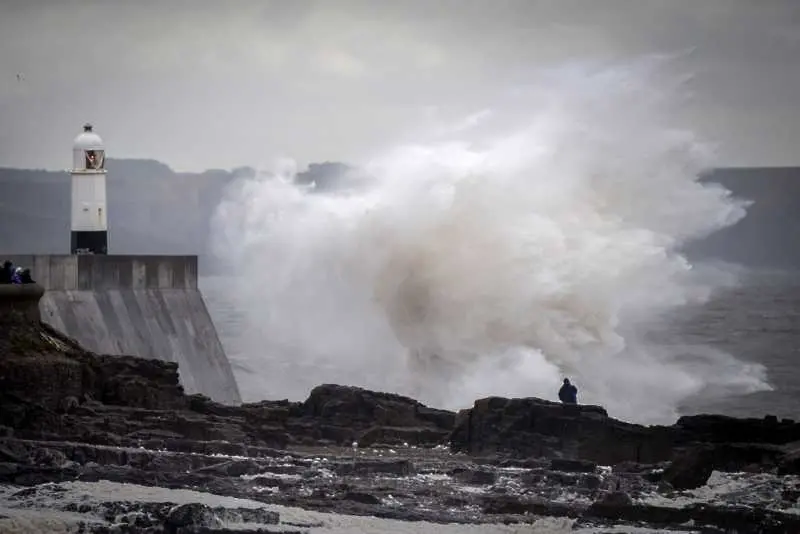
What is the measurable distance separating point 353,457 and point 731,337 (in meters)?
21.5

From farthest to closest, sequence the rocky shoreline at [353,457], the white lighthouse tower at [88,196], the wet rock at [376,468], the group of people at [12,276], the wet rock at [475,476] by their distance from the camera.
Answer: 1. the white lighthouse tower at [88,196]
2. the group of people at [12,276]
3. the wet rock at [376,468]
4. the wet rock at [475,476]
5. the rocky shoreline at [353,457]

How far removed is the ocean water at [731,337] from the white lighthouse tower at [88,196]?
8.07 meters

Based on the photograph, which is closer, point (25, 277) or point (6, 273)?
point (6, 273)

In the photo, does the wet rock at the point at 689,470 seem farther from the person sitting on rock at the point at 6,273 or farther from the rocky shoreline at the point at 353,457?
the person sitting on rock at the point at 6,273

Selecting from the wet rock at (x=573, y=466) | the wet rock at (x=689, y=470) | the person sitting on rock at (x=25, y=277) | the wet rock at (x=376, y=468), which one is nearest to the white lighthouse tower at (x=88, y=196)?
the person sitting on rock at (x=25, y=277)

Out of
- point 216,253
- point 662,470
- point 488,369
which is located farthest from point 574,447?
point 216,253

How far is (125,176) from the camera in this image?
32750mm

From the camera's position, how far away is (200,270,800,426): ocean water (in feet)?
103

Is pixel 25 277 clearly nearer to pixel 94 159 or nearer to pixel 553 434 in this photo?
pixel 94 159

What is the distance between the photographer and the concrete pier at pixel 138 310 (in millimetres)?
21281

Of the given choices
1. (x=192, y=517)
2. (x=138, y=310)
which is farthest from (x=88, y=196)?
(x=192, y=517)

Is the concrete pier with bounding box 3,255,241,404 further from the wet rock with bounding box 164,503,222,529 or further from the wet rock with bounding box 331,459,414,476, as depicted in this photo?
the wet rock with bounding box 164,503,222,529

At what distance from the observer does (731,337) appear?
123ft

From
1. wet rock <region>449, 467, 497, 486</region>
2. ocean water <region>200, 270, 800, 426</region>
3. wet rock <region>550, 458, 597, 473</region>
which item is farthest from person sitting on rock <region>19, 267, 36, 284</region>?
ocean water <region>200, 270, 800, 426</region>
